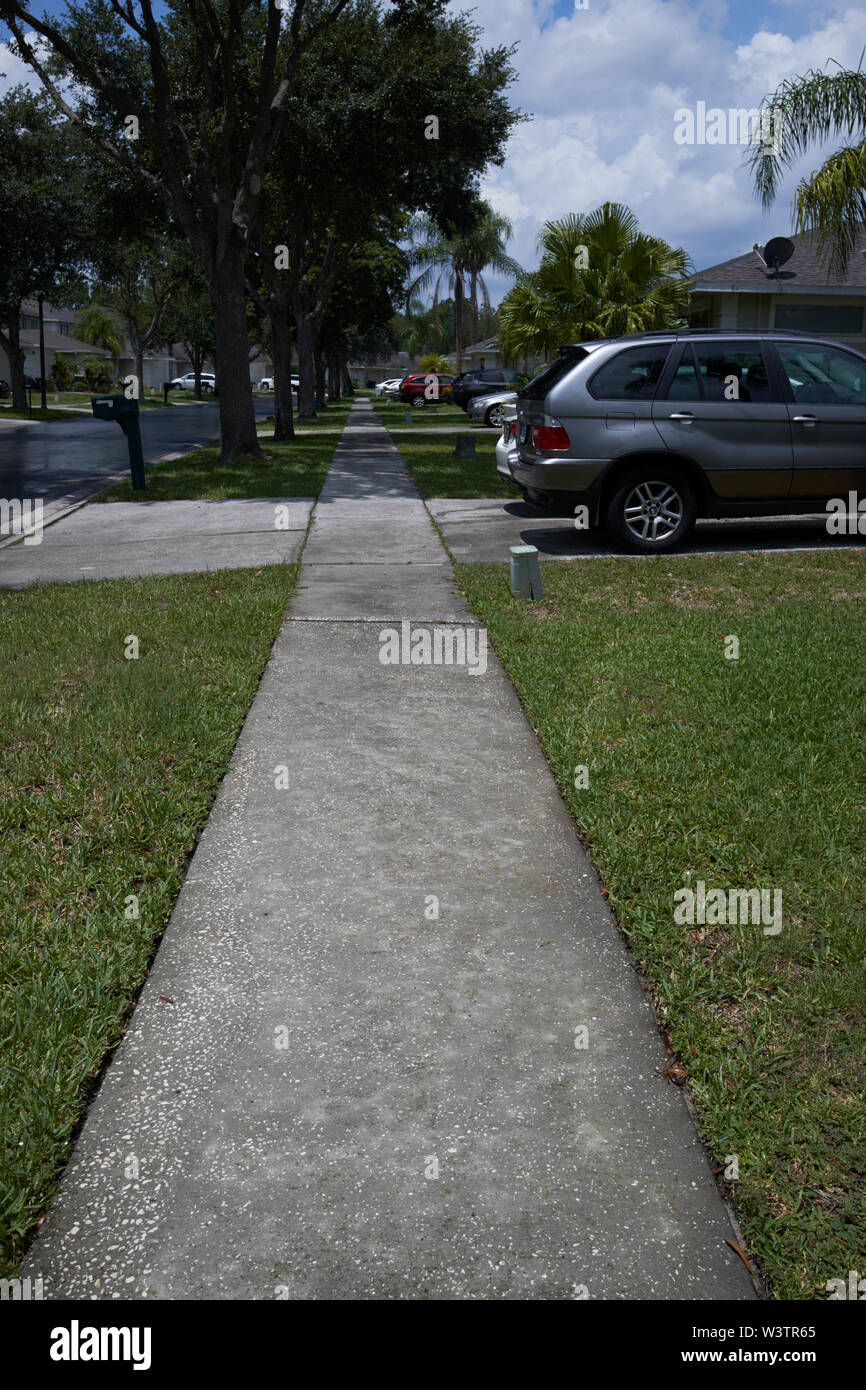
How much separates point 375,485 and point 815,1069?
13.5 metres

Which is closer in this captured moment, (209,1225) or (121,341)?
(209,1225)

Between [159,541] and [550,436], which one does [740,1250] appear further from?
[159,541]

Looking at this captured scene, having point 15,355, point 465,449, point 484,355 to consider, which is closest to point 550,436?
point 465,449

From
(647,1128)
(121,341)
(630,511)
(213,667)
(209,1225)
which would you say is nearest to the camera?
(209,1225)

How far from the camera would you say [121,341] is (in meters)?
99.6

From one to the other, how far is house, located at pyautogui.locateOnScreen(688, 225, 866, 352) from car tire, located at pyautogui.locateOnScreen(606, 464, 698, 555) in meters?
15.8

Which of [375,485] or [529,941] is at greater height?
[375,485]

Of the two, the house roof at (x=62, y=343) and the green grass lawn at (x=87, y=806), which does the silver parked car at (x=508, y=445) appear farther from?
the house roof at (x=62, y=343)

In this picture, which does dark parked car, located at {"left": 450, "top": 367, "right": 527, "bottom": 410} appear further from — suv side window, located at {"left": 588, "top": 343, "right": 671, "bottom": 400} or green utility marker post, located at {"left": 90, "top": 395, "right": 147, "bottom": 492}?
suv side window, located at {"left": 588, "top": 343, "right": 671, "bottom": 400}

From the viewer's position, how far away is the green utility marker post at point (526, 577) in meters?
7.77

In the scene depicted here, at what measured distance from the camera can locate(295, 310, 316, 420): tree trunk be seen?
119 feet
